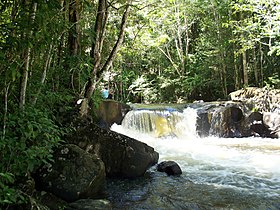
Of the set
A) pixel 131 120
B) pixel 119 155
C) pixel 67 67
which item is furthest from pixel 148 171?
pixel 131 120

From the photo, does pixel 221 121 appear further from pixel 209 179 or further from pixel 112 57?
pixel 112 57

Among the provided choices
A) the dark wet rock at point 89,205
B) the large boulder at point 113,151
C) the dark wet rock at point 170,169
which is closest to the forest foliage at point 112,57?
the large boulder at point 113,151

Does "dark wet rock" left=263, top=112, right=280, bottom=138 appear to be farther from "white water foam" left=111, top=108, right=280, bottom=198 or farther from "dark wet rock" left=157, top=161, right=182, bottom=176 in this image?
"dark wet rock" left=157, top=161, right=182, bottom=176

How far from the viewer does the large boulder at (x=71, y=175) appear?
3512 millimetres

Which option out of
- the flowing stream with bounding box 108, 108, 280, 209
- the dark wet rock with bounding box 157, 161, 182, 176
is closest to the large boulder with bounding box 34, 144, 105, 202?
the flowing stream with bounding box 108, 108, 280, 209

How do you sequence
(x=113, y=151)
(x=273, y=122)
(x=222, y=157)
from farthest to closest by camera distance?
(x=273, y=122) → (x=222, y=157) → (x=113, y=151)

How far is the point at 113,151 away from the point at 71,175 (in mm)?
1303

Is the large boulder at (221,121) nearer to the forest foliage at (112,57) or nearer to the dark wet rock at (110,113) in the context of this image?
the forest foliage at (112,57)

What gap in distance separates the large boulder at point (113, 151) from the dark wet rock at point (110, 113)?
3990 millimetres

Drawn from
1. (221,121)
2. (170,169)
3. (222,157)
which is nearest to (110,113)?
(221,121)

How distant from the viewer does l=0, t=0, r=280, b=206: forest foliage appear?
8.45ft

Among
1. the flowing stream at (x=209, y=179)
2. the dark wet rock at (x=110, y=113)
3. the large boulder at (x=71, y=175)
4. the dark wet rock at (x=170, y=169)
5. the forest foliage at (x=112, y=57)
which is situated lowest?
the flowing stream at (x=209, y=179)

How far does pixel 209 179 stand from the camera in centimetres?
497

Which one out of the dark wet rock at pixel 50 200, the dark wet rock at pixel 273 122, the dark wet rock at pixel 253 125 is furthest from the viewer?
the dark wet rock at pixel 253 125
